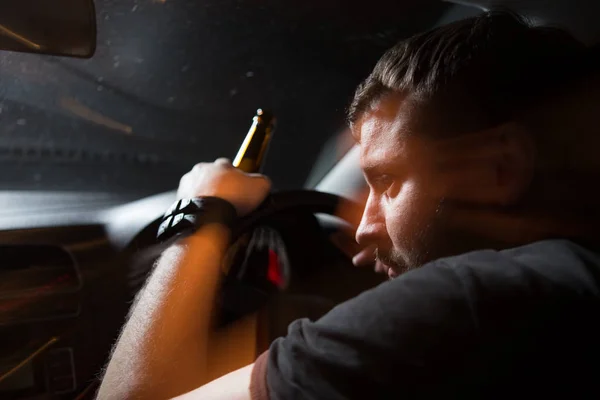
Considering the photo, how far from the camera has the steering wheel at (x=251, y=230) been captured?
171cm

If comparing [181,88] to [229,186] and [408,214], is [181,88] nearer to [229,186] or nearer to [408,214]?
[229,186]

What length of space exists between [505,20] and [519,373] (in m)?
0.67

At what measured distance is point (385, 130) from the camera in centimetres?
129

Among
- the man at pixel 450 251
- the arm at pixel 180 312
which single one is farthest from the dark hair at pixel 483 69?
the arm at pixel 180 312

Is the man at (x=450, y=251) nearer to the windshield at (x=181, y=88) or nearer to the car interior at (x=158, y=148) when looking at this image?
the car interior at (x=158, y=148)

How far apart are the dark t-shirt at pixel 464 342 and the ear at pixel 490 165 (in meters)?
0.22

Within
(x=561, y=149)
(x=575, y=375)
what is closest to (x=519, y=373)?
(x=575, y=375)

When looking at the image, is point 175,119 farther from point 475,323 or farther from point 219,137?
point 475,323

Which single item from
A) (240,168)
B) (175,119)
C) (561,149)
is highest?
(561,149)

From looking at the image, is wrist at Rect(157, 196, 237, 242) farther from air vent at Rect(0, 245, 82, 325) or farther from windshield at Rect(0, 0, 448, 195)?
windshield at Rect(0, 0, 448, 195)

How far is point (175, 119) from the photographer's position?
3191 mm

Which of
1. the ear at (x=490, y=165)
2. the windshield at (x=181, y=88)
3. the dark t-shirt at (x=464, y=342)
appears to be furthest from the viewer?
the windshield at (x=181, y=88)

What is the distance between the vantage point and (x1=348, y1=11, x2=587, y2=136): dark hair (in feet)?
3.78

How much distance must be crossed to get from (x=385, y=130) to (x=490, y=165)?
23 centimetres
